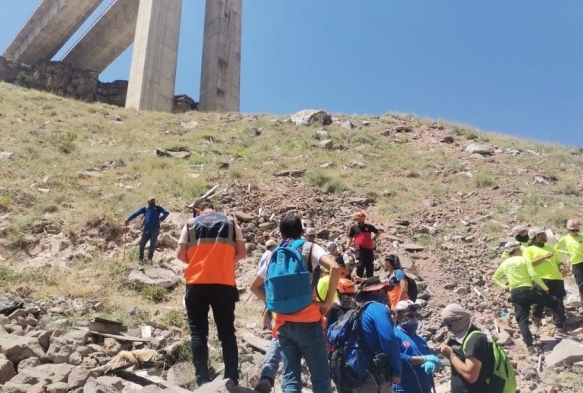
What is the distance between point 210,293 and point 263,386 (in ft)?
2.65

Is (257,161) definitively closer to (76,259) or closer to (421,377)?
(76,259)

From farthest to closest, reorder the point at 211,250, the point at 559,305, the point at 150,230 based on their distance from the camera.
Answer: the point at 150,230 < the point at 559,305 < the point at 211,250

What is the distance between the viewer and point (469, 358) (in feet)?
10.2

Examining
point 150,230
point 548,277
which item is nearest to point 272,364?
point 548,277

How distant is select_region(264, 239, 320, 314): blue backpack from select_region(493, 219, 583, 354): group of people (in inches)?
134

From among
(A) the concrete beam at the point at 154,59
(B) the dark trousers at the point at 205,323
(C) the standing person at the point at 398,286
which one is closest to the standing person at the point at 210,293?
(B) the dark trousers at the point at 205,323

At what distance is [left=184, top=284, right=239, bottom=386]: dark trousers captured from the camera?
353 cm

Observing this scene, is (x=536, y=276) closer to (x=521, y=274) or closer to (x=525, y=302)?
(x=521, y=274)

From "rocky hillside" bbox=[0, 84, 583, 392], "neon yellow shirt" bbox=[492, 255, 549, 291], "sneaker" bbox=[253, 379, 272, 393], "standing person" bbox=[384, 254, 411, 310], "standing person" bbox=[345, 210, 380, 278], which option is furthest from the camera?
"standing person" bbox=[345, 210, 380, 278]

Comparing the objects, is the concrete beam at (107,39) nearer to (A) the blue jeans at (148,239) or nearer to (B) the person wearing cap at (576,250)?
Answer: (A) the blue jeans at (148,239)

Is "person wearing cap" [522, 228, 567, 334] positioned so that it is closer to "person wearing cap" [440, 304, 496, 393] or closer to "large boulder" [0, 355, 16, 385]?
"person wearing cap" [440, 304, 496, 393]

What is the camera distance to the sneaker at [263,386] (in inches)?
139

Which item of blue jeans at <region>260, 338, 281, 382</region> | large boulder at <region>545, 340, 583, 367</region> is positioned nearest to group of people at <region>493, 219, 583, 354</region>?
large boulder at <region>545, 340, 583, 367</region>

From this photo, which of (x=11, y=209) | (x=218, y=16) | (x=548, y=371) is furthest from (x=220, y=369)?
(x=218, y=16)
